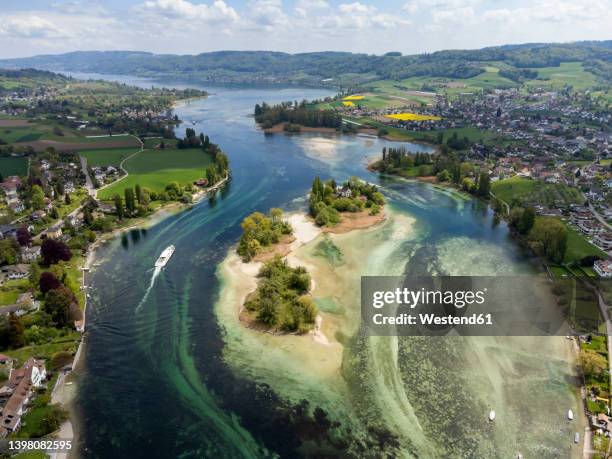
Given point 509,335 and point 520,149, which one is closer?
point 509,335

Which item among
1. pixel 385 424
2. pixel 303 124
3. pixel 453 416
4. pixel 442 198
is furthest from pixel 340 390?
pixel 303 124

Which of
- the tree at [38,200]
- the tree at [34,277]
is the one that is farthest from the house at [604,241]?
the tree at [38,200]

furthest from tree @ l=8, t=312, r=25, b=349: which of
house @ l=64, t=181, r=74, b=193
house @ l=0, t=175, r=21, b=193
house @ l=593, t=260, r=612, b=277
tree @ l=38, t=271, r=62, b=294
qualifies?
house @ l=593, t=260, r=612, b=277

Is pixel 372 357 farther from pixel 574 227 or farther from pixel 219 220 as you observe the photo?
pixel 574 227

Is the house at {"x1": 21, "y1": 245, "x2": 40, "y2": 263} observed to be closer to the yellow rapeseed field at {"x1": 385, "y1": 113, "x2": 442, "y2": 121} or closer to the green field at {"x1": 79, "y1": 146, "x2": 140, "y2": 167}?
the green field at {"x1": 79, "y1": 146, "x2": 140, "y2": 167}

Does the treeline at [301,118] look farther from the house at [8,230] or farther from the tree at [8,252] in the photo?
the tree at [8,252]

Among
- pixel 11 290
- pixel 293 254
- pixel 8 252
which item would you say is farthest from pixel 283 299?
pixel 8 252
